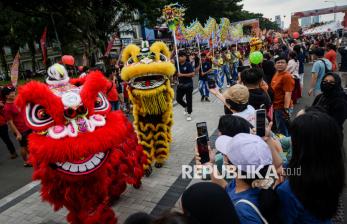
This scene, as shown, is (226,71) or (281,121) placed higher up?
(226,71)

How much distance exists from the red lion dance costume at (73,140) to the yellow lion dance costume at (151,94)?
1.30m

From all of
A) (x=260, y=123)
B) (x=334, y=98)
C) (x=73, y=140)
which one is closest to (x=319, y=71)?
(x=334, y=98)

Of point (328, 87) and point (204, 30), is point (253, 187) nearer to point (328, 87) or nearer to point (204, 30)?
point (328, 87)

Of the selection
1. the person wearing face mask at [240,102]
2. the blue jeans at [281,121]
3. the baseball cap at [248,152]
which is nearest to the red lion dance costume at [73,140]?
the person wearing face mask at [240,102]

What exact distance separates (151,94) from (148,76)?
0.92 feet

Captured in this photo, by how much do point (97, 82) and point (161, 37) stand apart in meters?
37.9

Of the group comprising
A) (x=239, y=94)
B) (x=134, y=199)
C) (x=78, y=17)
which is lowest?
(x=134, y=199)

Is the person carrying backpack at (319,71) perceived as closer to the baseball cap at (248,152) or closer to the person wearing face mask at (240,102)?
the person wearing face mask at (240,102)

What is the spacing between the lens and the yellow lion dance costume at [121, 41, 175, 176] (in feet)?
14.3

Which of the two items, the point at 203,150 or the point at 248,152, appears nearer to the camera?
the point at 248,152

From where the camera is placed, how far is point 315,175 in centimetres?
165

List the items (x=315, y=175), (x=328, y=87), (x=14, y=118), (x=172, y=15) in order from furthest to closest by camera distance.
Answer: (x=172, y=15)
(x=14, y=118)
(x=328, y=87)
(x=315, y=175)

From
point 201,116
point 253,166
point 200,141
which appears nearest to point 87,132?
point 200,141

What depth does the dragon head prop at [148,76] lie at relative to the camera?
14.1 feet
